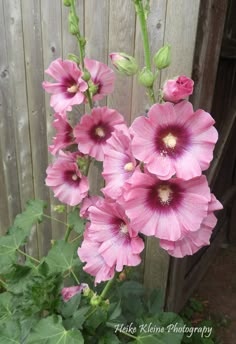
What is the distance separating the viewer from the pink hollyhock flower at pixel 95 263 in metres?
1.01

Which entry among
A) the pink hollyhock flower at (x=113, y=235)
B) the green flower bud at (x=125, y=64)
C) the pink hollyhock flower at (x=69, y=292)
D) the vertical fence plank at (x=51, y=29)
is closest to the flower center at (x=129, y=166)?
the pink hollyhock flower at (x=113, y=235)

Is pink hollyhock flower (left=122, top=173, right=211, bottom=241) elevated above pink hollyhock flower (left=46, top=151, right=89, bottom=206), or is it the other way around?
pink hollyhock flower (left=122, top=173, right=211, bottom=241)

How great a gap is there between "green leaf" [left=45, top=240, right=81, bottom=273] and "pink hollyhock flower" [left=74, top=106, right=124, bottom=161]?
39 centimetres

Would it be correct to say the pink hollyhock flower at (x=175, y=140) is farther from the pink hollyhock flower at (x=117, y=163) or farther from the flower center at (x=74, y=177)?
the flower center at (x=74, y=177)

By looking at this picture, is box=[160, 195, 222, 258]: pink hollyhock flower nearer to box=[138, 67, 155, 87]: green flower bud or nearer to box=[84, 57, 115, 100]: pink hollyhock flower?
box=[138, 67, 155, 87]: green flower bud

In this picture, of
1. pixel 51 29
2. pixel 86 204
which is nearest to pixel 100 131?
pixel 86 204

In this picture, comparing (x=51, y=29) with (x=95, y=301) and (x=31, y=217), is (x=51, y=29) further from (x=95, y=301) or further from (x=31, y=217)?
(x=95, y=301)

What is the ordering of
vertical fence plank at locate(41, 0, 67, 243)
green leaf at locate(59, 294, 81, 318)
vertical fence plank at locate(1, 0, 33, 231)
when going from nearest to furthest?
green leaf at locate(59, 294, 81, 318)
vertical fence plank at locate(41, 0, 67, 243)
vertical fence plank at locate(1, 0, 33, 231)

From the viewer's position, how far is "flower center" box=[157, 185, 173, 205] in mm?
862

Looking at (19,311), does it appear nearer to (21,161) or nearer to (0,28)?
(21,161)

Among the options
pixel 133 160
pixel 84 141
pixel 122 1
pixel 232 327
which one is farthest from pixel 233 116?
pixel 232 327

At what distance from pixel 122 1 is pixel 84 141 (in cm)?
62

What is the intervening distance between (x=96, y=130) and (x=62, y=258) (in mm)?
504

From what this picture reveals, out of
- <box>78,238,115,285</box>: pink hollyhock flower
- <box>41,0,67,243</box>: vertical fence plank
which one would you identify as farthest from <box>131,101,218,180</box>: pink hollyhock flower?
<box>41,0,67,243</box>: vertical fence plank
